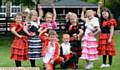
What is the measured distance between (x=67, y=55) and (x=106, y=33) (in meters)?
1.64

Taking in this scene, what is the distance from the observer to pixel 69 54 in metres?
11.4

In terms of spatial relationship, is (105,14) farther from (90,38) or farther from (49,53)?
(49,53)

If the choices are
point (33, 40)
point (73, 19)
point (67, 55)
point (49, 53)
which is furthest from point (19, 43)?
point (73, 19)

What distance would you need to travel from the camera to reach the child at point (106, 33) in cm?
1234

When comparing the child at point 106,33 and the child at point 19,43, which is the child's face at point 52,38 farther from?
the child at point 106,33

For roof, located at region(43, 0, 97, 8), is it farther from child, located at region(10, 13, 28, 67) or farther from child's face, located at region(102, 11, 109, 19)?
child, located at region(10, 13, 28, 67)

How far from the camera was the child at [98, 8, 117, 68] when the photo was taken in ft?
40.5

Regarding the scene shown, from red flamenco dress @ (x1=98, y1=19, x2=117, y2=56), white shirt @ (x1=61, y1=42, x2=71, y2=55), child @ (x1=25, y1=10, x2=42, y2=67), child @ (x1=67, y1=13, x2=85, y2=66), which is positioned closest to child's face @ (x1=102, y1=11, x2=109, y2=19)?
red flamenco dress @ (x1=98, y1=19, x2=117, y2=56)

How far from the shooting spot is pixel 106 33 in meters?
12.5

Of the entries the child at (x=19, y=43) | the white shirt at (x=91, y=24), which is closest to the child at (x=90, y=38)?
the white shirt at (x=91, y=24)

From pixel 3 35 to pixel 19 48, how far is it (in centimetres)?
1634

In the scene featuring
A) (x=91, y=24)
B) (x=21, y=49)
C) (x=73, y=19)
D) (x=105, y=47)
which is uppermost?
(x=73, y=19)

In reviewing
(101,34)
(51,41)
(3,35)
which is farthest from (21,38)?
(3,35)

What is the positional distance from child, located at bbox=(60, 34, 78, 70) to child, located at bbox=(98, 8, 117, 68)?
1391 mm
